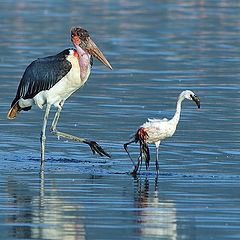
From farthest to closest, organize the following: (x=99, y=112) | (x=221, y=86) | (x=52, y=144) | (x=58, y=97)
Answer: (x=221, y=86) → (x=99, y=112) → (x=52, y=144) → (x=58, y=97)

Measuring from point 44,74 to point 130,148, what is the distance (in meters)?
1.82

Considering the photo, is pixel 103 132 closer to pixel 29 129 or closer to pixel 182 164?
pixel 29 129

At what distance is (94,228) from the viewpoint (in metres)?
9.93

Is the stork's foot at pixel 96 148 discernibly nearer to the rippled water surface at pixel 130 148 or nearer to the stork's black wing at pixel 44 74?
the rippled water surface at pixel 130 148

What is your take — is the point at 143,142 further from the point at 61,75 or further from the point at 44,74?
the point at 44,74

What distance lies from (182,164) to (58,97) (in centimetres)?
244

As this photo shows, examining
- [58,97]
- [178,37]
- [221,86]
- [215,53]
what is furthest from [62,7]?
[58,97]

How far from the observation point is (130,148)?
15227 millimetres

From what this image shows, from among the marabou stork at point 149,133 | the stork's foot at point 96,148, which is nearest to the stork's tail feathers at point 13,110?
the stork's foot at point 96,148

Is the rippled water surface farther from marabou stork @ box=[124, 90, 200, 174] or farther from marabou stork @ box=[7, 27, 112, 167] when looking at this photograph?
marabou stork @ box=[7, 27, 112, 167]

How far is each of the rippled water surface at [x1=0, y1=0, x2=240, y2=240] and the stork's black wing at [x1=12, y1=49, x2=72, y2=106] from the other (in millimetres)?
987

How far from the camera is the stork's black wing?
14711 millimetres

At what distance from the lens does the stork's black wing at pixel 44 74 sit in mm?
14711

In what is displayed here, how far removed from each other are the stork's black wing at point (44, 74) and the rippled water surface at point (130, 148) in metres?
0.99
